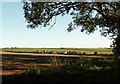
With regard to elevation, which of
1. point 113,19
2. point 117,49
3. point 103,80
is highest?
point 113,19

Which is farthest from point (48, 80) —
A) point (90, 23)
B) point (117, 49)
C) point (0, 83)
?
point (90, 23)

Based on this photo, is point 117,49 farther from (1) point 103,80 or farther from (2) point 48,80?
(2) point 48,80

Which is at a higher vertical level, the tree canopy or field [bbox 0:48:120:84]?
the tree canopy

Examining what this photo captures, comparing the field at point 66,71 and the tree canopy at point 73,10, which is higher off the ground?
the tree canopy at point 73,10

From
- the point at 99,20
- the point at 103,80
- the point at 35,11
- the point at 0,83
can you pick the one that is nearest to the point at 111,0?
the point at 99,20

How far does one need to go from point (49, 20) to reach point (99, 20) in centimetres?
627

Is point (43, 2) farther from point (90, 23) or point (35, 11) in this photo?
point (90, 23)

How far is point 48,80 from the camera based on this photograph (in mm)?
15961

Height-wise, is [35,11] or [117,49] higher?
[35,11]

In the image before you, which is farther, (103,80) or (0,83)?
(103,80)

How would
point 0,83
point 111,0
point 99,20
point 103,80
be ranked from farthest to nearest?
point 99,20, point 111,0, point 103,80, point 0,83

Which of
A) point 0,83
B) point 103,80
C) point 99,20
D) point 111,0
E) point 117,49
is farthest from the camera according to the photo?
point 99,20

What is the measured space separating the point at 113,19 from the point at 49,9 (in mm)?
5748

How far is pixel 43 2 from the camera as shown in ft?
80.2
